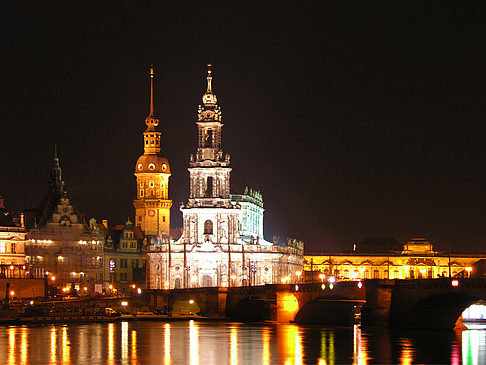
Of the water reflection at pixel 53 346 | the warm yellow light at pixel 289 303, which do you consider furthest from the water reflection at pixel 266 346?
the water reflection at pixel 53 346

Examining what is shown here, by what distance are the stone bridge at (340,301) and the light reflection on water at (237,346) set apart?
2983 millimetres

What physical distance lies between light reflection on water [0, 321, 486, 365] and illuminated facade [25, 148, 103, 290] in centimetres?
5611

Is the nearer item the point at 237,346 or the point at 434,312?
the point at 237,346

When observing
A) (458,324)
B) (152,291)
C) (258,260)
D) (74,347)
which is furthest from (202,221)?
(74,347)

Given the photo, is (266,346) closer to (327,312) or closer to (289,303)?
(289,303)

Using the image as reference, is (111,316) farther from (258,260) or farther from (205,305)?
(258,260)

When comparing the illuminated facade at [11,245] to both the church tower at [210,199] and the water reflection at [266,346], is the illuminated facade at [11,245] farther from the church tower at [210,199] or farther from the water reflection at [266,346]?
the water reflection at [266,346]

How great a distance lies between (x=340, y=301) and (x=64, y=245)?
6498 centimetres

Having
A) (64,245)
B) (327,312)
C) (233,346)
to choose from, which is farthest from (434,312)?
(64,245)

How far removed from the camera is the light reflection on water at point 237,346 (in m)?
83.8

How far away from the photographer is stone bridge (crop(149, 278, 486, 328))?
105 meters

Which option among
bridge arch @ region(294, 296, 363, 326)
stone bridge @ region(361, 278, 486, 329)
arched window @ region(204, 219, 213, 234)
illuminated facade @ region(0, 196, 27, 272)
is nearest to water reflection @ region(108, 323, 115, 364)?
bridge arch @ region(294, 296, 363, 326)

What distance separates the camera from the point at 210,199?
178 meters

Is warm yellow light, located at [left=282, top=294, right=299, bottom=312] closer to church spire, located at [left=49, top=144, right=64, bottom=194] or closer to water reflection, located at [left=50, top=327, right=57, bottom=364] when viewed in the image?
water reflection, located at [left=50, top=327, right=57, bottom=364]
